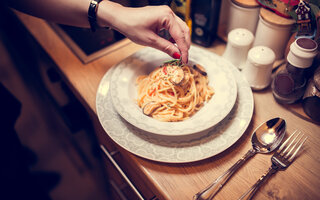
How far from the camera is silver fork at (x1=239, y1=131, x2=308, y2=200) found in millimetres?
718

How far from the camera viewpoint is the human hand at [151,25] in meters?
0.84

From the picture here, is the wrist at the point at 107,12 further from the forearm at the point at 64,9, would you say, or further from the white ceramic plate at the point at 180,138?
the white ceramic plate at the point at 180,138

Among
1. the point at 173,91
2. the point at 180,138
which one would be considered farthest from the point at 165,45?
the point at 180,138

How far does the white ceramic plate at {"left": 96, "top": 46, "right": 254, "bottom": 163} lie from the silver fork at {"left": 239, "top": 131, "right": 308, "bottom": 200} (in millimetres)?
123

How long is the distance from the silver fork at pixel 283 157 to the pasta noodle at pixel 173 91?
0.28m

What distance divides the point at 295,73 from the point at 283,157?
0.27 meters

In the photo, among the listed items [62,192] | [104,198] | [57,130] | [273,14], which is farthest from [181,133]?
[57,130]

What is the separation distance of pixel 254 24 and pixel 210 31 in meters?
0.18

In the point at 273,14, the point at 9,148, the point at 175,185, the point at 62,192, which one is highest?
the point at 273,14

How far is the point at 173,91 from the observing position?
941 millimetres

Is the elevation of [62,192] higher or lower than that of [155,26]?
lower

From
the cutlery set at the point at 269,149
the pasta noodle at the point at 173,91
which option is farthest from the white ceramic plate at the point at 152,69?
the cutlery set at the point at 269,149

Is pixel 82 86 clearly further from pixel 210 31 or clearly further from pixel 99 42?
pixel 210 31

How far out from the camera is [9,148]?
1.15 m
